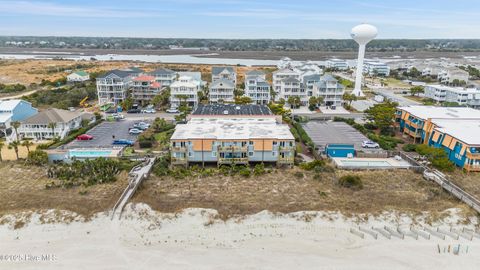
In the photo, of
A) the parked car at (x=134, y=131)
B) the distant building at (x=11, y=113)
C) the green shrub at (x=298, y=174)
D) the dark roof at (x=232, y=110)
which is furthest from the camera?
the dark roof at (x=232, y=110)

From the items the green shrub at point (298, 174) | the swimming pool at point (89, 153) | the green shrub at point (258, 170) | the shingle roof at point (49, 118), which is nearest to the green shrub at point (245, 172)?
the green shrub at point (258, 170)

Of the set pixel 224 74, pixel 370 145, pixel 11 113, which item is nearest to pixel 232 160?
pixel 370 145

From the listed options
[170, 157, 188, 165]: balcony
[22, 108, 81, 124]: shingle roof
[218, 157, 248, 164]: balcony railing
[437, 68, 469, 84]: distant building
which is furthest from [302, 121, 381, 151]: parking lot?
[437, 68, 469, 84]: distant building

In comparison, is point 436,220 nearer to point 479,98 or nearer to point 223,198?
point 223,198

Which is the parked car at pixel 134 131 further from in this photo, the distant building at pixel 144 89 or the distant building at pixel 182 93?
the distant building at pixel 144 89

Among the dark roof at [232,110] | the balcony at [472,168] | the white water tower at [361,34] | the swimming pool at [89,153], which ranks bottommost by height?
the balcony at [472,168]

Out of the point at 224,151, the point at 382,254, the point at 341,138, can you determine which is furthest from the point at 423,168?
the point at 224,151
